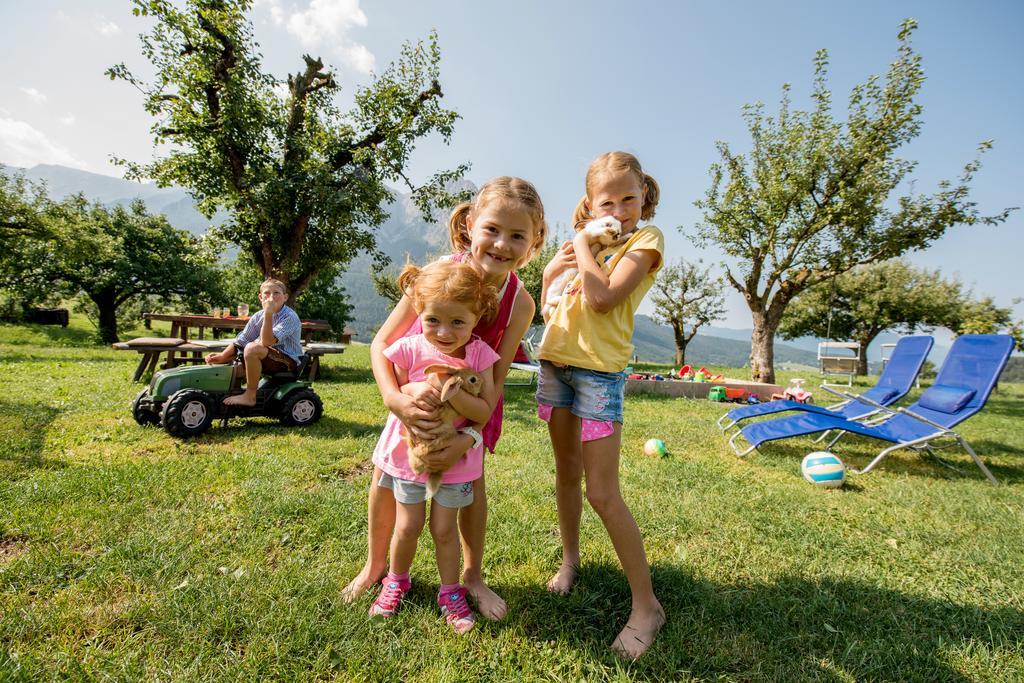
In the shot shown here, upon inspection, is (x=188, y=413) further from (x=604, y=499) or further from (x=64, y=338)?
(x=64, y=338)

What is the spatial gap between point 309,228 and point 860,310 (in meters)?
32.2

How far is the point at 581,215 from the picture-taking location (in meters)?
2.40

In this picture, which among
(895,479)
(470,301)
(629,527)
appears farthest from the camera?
(895,479)

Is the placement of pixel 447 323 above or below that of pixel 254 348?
above

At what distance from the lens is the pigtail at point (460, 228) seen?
230 cm

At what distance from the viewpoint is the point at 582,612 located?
2.20 m

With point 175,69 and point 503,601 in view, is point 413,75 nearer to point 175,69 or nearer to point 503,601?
point 175,69

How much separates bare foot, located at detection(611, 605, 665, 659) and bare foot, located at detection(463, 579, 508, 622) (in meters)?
0.50

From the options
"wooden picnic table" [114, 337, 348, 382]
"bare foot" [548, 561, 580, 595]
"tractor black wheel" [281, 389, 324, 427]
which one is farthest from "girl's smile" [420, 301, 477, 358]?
"wooden picnic table" [114, 337, 348, 382]

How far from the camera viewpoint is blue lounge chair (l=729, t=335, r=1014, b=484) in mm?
4827

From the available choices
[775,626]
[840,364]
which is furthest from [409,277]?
[840,364]

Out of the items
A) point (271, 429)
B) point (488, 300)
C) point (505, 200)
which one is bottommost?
point (271, 429)

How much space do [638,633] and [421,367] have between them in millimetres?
1447

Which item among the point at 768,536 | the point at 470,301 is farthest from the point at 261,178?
the point at 768,536
